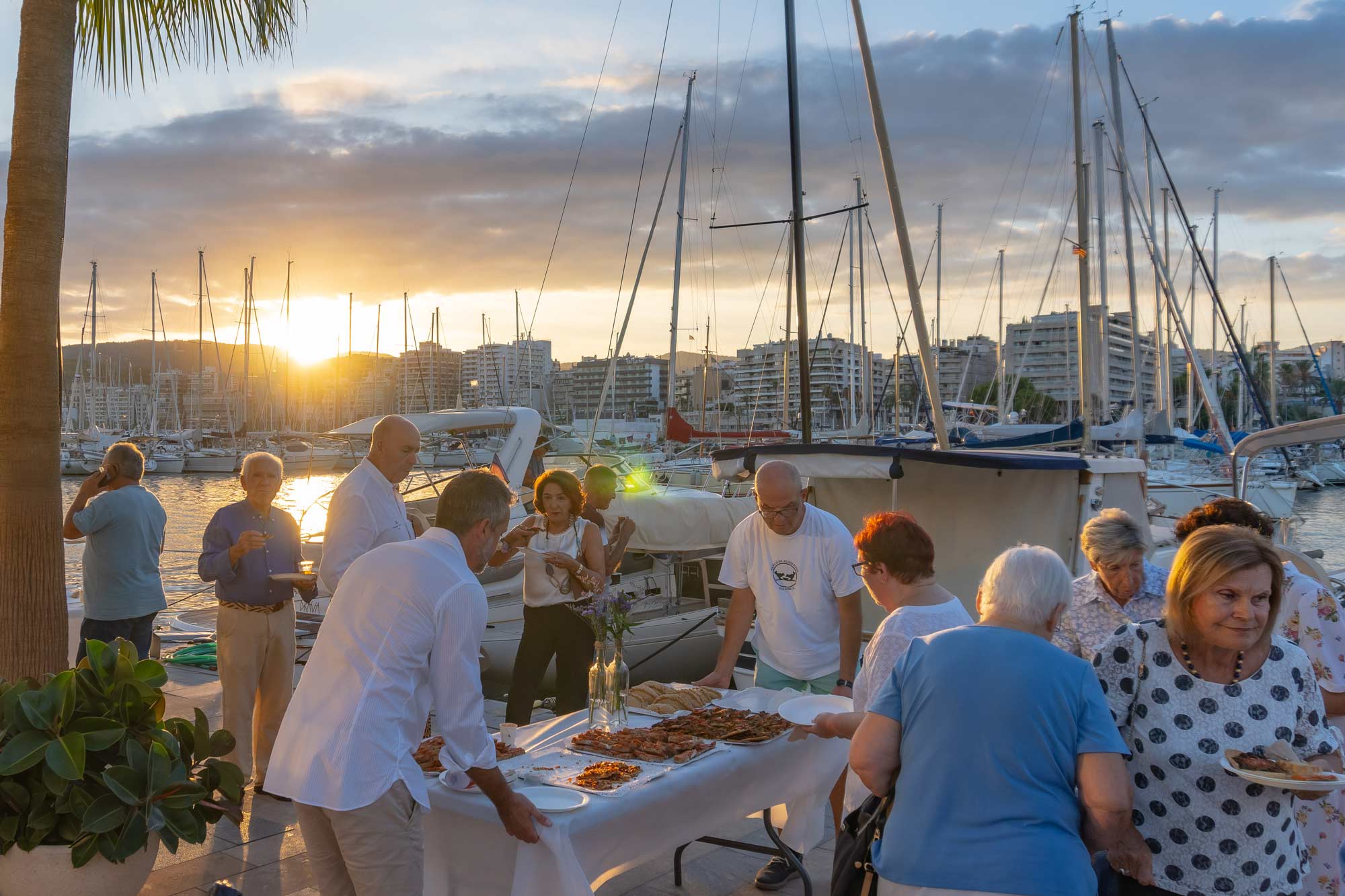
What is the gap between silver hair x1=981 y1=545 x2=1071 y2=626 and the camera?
244 cm

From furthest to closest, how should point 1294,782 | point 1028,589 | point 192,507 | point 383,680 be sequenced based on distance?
point 192,507 → point 383,680 → point 1028,589 → point 1294,782

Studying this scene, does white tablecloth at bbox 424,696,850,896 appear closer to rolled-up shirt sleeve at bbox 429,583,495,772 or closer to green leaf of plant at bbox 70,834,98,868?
rolled-up shirt sleeve at bbox 429,583,495,772

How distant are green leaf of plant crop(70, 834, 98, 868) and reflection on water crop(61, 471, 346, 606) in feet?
23.6

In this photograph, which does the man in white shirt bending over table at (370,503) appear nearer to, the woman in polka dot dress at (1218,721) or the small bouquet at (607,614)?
the small bouquet at (607,614)

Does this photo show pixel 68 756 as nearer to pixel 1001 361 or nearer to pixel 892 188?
pixel 892 188

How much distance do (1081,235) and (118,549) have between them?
14151mm

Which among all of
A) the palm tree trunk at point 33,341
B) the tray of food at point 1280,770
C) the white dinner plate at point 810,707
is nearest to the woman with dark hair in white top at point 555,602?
the white dinner plate at point 810,707

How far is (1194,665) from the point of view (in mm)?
2490

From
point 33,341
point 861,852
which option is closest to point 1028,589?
point 861,852

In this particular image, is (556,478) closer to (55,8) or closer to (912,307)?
(55,8)

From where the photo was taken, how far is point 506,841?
2984mm

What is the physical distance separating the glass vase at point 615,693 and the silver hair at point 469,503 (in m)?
1.34

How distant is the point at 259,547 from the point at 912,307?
6.53 metres

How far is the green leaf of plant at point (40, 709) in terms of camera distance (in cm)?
317
